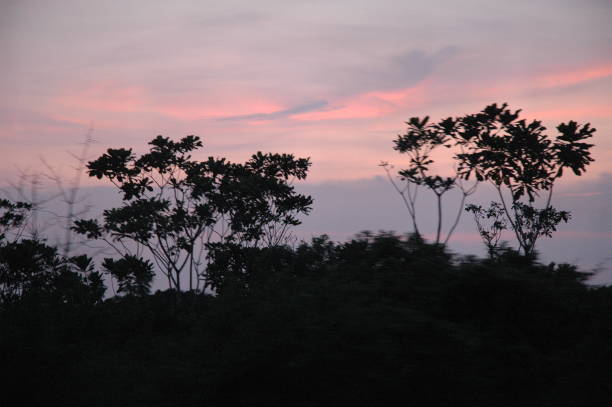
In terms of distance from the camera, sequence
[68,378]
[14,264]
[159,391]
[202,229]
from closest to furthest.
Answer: [159,391], [68,378], [14,264], [202,229]

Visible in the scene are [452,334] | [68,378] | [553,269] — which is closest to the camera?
[452,334]

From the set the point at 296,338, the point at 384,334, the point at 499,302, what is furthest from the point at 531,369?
the point at 296,338

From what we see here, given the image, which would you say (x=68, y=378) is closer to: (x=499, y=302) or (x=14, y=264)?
(x=499, y=302)

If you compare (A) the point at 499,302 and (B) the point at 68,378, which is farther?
(B) the point at 68,378

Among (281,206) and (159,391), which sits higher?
(281,206)

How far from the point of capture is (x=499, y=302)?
19.6ft

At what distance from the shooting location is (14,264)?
16.1 m

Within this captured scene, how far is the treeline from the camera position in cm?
501

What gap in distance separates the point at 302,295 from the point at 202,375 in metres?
1.35

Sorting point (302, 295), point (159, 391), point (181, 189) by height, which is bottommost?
point (159, 391)

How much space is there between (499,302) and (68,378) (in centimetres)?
517

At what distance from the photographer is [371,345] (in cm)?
520

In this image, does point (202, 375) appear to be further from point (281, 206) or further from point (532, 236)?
point (532, 236)

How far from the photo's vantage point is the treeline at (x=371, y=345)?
5008mm
